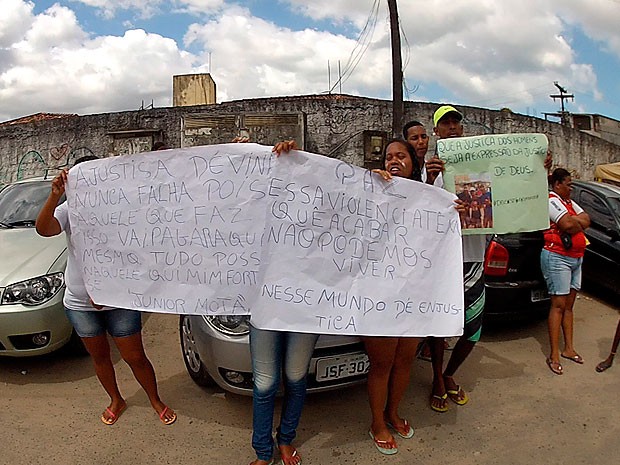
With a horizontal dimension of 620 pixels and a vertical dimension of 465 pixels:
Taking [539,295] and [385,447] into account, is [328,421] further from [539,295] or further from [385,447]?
[539,295]

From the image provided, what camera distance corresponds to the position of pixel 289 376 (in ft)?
9.16

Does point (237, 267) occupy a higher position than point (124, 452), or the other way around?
point (237, 267)

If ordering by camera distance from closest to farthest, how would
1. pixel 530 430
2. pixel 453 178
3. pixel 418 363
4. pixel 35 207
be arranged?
pixel 453 178, pixel 530 430, pixel 418 363, pixel 35 207

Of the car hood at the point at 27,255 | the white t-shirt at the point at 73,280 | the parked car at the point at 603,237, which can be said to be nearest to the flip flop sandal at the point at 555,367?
the parked car at the point at 603,237

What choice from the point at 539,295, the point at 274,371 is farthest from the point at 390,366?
the point at 539,295

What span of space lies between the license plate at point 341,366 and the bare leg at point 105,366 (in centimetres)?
132

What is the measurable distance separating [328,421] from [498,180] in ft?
6.06

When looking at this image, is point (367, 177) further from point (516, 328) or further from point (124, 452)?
point (516, 328)

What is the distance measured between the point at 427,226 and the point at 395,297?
421 millimetres

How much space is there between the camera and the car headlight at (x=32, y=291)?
391cm

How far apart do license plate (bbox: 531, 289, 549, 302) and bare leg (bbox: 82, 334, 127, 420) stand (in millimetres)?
3595

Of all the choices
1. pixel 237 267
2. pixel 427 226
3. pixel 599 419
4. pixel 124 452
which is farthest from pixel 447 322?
pixel 124 452

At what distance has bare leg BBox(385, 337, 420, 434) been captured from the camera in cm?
309

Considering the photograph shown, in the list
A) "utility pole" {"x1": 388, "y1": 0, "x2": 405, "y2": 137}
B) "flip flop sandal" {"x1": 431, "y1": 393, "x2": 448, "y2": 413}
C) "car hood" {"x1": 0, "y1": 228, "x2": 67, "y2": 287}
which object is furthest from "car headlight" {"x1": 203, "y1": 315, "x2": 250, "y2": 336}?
"utility pole" {"x1": 388, "y1": 0, "x2": 405, "y2": 137}
